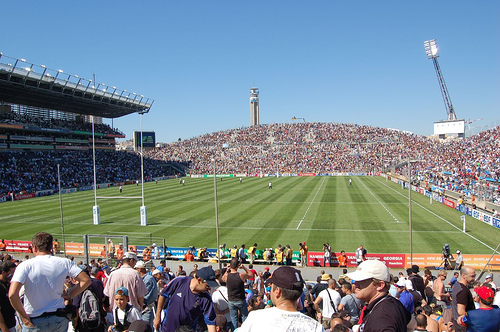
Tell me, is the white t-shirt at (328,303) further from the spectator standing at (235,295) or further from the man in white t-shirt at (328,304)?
the spectator standing at (235,295)

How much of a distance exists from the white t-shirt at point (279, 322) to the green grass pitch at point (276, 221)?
57.8 ft

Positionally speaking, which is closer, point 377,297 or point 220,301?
point 377,297

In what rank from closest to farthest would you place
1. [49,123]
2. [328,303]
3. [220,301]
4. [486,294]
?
[486,294], [220,301], [328,303], [49,123]

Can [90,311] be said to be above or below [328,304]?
above

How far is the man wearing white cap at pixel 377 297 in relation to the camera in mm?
2930

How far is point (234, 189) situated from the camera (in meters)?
51.6

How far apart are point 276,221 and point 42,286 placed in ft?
83.4

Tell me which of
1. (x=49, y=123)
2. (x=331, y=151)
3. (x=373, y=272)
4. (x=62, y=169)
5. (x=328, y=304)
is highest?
(x=49, y=123)

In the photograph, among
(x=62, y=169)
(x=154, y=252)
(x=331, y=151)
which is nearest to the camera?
(x=154, y=252)

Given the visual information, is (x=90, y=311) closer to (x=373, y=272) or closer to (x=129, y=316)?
(x=129, y=316)

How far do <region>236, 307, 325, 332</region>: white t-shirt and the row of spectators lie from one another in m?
64.3

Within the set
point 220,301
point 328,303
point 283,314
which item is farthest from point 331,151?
point 283,314

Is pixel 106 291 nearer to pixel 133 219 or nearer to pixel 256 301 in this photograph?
pixel 256 301

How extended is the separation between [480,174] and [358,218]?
77.3 feet
